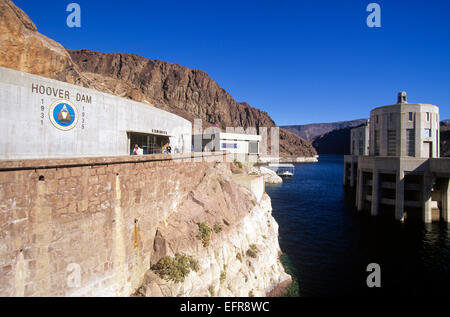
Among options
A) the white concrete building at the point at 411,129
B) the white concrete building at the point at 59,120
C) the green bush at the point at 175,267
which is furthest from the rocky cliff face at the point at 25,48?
the white concrete building at the point at 411,129

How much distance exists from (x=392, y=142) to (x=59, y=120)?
41124 mm

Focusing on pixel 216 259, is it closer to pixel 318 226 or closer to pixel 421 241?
pixel 318 226

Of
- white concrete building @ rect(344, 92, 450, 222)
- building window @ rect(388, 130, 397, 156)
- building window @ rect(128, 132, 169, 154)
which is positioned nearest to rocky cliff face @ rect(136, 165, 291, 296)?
building window @ rect(128, 132, 169, 154)

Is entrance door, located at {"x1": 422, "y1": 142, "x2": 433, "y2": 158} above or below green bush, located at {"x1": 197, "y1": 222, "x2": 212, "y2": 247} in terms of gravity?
above

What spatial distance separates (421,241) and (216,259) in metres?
26.2

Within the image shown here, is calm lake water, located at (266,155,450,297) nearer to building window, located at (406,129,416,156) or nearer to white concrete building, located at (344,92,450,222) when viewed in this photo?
white concrete building, located at (344,92,450,222)

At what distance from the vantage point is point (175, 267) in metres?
11.1

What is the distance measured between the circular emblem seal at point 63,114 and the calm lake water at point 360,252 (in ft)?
62.8

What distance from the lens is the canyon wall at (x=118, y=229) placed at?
7.05 m

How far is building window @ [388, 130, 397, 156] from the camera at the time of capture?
34.7m

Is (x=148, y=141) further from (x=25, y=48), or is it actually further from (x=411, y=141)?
(x=411, y=141)

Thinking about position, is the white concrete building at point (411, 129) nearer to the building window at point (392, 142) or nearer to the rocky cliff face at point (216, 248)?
the building window at point (392, 142)

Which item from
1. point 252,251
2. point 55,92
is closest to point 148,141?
point 55,92
